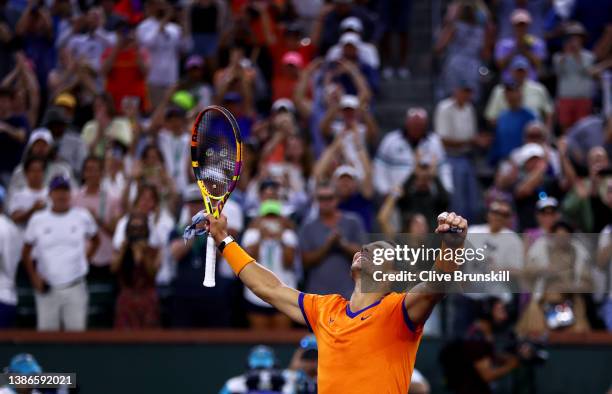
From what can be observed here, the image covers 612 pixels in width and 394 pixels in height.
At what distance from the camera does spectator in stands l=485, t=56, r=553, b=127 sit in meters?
13.6

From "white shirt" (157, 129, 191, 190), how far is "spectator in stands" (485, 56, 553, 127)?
346 cm

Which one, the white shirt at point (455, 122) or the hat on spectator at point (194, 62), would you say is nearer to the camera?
the white shirt at point (455, 122)

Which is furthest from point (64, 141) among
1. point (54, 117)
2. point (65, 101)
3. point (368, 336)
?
point (368, 336)

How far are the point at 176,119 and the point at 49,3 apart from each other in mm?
3559

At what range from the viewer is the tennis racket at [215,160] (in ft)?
21.9

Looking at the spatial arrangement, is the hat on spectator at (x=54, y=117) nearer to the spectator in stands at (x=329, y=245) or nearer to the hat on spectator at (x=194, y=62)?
the hat on spectator at (x=194, y=62)

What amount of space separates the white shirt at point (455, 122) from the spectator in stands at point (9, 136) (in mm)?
4414

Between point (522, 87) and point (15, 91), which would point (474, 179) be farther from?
Result: point (15, 91)

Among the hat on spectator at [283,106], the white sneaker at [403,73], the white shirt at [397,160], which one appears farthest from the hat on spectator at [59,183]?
the white sneaker at [403,73]

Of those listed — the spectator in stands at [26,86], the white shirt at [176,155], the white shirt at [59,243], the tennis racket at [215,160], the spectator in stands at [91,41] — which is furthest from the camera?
the spectator in stands at [91,41]

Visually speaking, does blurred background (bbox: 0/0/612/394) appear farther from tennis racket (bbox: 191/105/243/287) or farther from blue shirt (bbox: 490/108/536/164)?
tennis racket (bbox: 191/105/243/287)

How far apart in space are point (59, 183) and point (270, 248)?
2.00m

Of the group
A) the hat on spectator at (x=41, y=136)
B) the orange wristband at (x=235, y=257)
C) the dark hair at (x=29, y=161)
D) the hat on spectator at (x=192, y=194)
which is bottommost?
the orange wristband at (x=235, y=257)

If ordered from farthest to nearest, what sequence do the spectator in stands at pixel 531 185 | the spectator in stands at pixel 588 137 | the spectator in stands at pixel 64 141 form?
the spectator in stands at pixel 588 137 → the spectator in stands at pixel 64 141 → the spectator in stands at pixel 531 185
